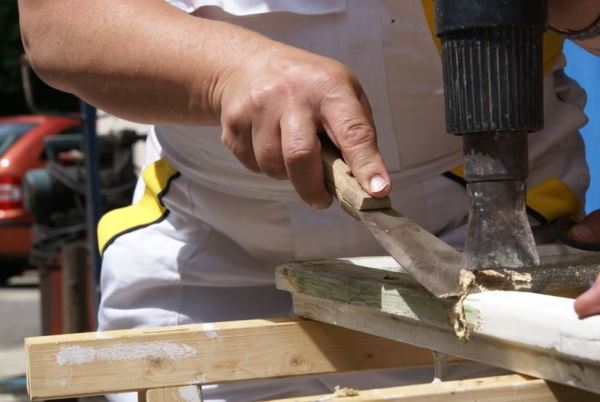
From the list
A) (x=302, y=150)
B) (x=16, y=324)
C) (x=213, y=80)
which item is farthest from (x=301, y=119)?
(x=16, y=324)

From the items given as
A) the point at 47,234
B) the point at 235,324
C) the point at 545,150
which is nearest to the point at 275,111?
the point at 235,324

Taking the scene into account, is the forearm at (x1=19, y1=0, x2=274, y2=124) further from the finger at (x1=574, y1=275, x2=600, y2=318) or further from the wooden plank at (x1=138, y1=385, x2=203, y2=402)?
the finger at (x1=574, y1=275, x2=600, y2=318)

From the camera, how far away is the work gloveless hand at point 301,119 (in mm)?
1054

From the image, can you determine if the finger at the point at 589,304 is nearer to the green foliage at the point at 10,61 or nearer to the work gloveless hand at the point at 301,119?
the work gloveless hand at the point at 301,119

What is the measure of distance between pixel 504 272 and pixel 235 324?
425mm

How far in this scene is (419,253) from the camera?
99 centimetres

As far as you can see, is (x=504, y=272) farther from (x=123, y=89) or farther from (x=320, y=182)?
(x=123, y=89)

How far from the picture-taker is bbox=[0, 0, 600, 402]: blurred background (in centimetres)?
474

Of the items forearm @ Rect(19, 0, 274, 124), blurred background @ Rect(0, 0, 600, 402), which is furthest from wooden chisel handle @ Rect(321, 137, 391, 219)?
blurred background @ Rect(0, 0, 600, 402)

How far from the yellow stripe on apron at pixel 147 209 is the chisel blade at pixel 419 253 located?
2.01 feet

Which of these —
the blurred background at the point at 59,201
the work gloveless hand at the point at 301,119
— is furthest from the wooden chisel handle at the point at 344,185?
the blurred background at the point at 59,201

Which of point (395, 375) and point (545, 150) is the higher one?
point (545, 150)

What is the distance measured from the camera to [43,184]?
20.1ft

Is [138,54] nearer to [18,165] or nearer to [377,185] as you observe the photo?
[377,185]
